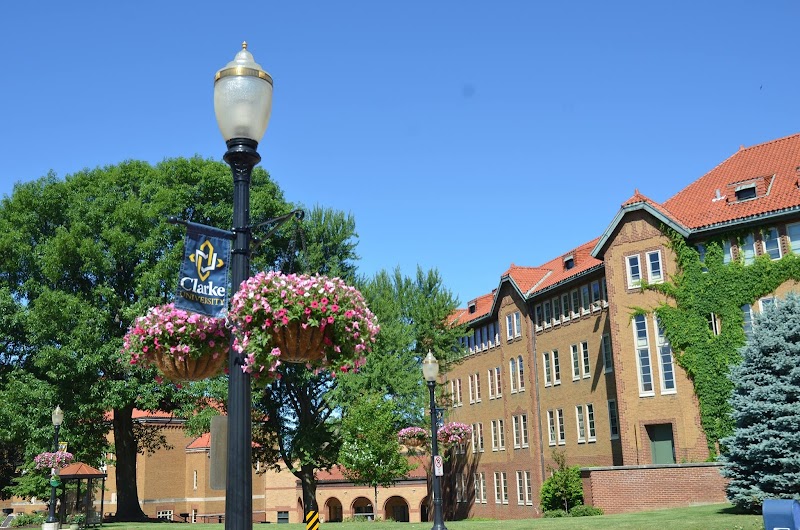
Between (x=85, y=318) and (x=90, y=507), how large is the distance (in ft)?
26.1

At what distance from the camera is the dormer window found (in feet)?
120

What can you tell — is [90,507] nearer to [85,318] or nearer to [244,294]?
[85,318]

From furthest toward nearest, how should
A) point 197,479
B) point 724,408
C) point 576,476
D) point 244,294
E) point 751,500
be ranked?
1. point 197,479
2. point 576,476
3. point 724,408
4. point 751,500
5. point 244,294

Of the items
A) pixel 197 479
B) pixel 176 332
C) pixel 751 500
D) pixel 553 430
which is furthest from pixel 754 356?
pixel 197 479

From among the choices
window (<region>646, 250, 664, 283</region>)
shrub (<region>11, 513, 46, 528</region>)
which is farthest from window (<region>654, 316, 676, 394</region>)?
shrub (<region>11, 513, 46, 528</region>)

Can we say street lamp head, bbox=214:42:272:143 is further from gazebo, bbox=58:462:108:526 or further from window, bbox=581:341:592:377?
window, bbox=581:341:592:377

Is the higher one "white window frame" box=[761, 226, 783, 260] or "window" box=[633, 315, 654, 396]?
"white window frame" box=[761, 226, 783, 260]

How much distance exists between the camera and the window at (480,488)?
56562mm

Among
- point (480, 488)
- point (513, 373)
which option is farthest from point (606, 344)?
point (480, 488)

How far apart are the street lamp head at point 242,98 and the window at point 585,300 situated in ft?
131

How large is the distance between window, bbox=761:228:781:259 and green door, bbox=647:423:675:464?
8776 millimetres

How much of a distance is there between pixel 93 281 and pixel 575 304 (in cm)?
2560

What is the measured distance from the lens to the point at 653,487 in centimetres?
3259

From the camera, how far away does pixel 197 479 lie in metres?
77.2
